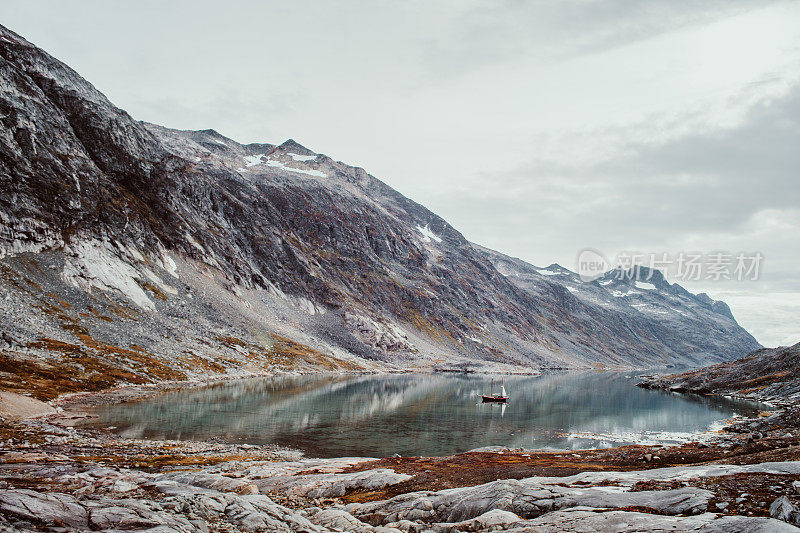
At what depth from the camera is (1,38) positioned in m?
148

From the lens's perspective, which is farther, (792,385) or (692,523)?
(792,385)

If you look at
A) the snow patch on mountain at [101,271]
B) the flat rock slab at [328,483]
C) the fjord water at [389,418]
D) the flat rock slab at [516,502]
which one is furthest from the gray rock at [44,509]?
the snow patch on mountain at [101,271]

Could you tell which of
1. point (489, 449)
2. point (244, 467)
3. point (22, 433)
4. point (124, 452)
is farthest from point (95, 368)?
point (489, 449)

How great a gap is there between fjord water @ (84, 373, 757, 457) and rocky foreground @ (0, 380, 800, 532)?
15.7m

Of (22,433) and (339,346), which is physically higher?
(339,346)

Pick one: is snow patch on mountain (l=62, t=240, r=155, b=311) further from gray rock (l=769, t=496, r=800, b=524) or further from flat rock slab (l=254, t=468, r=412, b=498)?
gray rock (l=769, t=496, r=800, b=524)

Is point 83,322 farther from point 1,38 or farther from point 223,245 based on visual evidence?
point 1,38

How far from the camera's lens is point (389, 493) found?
26438mm

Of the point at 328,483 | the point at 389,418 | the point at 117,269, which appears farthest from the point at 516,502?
the point at 117,269

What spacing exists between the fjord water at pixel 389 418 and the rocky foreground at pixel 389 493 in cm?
1575

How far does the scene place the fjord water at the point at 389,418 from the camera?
54000 mm

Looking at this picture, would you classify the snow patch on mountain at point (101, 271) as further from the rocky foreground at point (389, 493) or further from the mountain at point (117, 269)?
the rocky foreground at point (389, 493)

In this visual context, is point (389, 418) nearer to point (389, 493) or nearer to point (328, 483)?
point (328, 483)

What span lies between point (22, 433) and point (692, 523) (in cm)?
5065
